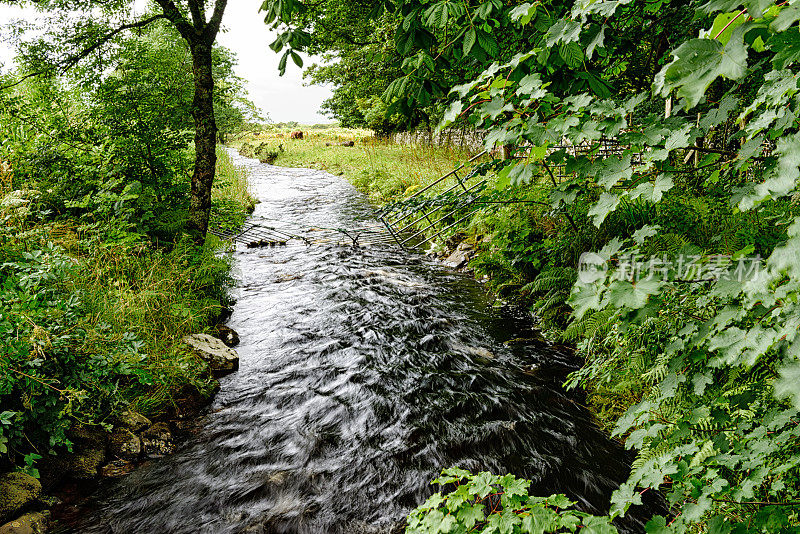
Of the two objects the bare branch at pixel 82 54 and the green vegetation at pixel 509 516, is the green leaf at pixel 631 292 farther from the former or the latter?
the bare branch at pixel 82 54

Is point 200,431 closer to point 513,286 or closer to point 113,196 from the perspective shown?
point 113,196

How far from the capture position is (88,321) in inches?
145

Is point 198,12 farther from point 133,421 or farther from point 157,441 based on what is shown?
point 157,441

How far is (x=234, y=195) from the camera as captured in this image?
13.5 m

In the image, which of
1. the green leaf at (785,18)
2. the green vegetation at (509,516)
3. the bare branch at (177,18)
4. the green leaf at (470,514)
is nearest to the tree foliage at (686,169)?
the green leaf at (785,18)

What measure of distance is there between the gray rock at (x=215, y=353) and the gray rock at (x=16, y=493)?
1797mm

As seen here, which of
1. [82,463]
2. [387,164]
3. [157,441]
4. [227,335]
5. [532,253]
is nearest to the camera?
[82,463]

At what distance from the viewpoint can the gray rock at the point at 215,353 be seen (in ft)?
15.2

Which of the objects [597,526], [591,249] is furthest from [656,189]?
[591,249]

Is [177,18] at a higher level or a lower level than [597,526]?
higher

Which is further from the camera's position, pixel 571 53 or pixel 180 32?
pixel 180 32

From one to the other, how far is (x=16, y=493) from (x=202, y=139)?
504 centimetres

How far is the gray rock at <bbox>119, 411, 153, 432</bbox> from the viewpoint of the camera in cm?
356

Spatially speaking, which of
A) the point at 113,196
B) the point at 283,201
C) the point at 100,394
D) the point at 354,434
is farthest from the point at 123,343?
the point at 283,201
